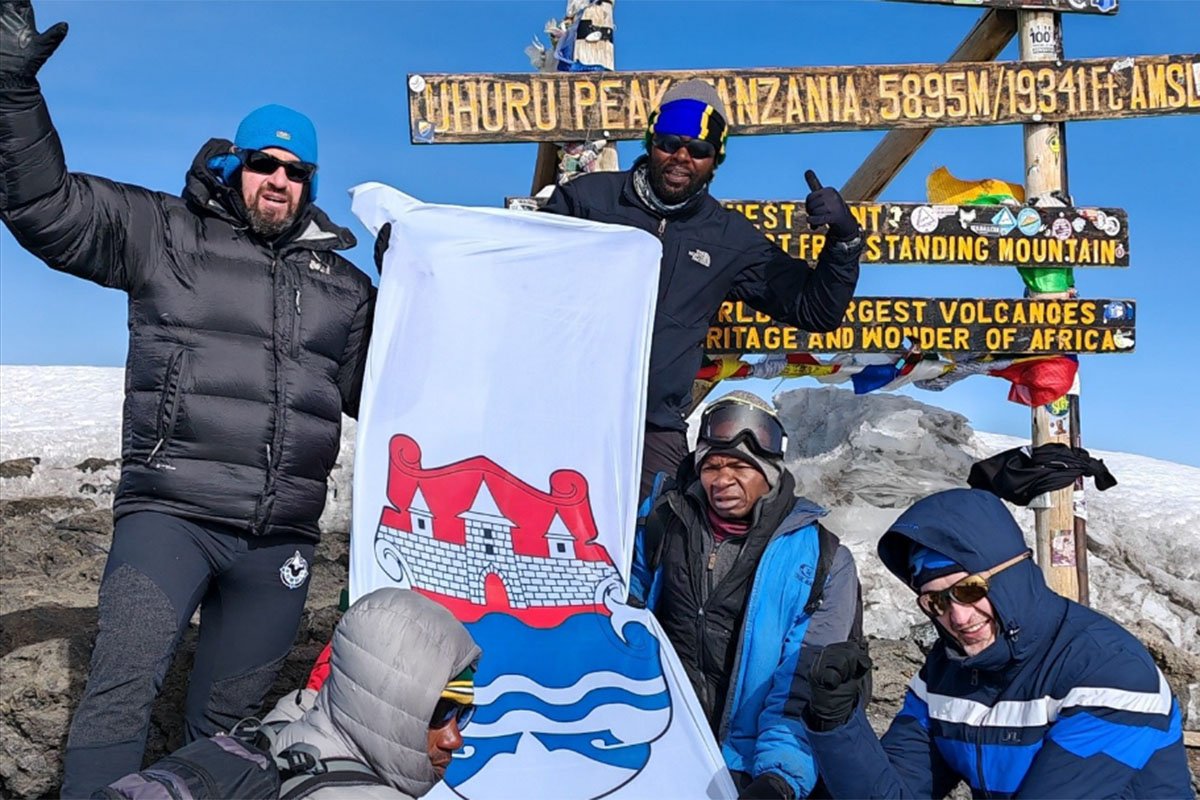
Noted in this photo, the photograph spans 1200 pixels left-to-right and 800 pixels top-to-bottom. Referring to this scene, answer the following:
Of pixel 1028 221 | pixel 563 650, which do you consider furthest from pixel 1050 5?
pixel 563 650

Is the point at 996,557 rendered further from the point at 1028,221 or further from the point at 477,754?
the point at 1028,221

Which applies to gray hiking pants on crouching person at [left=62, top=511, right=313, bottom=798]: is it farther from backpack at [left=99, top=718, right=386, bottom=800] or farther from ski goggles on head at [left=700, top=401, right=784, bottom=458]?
backpack at [left=99, top=718, right=386, bottom=800]

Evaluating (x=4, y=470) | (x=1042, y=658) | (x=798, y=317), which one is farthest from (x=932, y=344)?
(x=4, y=470)

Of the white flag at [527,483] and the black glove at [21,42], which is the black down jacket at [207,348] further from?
the white flag at [527,483]

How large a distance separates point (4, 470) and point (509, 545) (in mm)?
6658

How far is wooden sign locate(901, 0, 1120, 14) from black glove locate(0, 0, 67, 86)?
16.6 ft

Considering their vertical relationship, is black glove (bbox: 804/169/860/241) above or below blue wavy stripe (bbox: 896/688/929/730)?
above

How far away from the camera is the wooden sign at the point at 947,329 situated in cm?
693

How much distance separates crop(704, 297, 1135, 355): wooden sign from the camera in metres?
6.93

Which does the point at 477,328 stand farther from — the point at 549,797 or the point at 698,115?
the point at 549,797

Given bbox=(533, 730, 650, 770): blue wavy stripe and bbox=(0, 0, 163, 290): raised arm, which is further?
bbox=(533, 730, 650, 770): blue wavy stripe

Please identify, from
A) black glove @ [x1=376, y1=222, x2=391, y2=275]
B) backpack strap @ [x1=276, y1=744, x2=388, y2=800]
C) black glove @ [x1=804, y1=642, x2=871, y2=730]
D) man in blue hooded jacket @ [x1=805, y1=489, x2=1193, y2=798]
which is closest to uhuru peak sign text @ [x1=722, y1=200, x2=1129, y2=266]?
black glove @ [x1=376, y1=222, x2=391, y2=275]

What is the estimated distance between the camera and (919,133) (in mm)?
7629

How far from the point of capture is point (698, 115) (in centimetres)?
511
